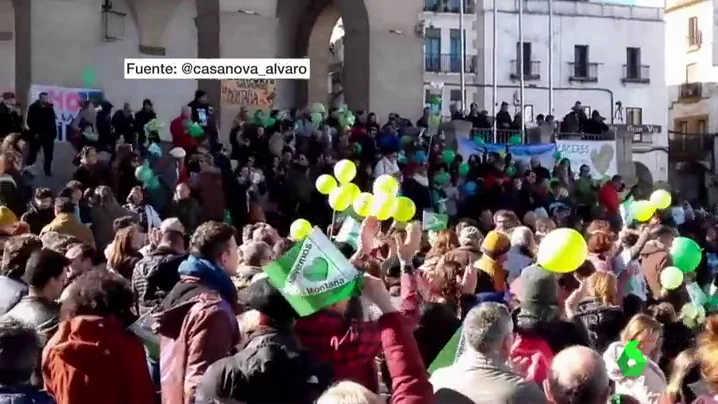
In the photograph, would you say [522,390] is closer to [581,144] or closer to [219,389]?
[219,389]

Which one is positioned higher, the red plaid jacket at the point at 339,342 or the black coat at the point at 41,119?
the black coat at the point at 41,119

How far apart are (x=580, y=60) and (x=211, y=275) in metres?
55.5

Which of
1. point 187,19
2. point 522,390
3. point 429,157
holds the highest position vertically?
point 187,19

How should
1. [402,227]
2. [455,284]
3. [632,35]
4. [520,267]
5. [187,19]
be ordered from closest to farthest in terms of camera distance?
[455,284], [520,267], [402,227], [187,19], [632,35]

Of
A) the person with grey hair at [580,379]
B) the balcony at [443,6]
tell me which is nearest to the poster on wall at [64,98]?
Result: the person with grey hair at [580,379]

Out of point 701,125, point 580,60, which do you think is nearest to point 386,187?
point 701,125

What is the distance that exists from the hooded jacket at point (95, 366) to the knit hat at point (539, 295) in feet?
6.91

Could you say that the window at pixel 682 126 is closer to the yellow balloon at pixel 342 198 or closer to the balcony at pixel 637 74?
the balcony at pixel 637 74

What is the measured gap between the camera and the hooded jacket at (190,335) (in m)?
5.66

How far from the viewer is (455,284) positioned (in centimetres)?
677

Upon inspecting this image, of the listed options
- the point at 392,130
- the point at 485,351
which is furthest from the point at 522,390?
the point at 392,130

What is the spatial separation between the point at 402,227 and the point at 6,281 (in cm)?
385

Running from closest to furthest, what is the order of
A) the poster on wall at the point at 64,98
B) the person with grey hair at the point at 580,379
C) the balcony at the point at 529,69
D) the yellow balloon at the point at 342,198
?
1. the person with grey hair at the point at 580,379
2. the yellow balloon at the point at 342,198
3. the poster on wall at the point at 64,98
4. the balcony at the point at 529,69

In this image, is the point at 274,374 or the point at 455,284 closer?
the point at 274,374
